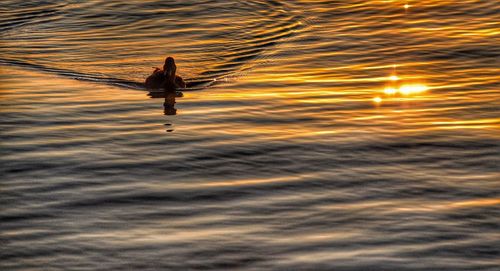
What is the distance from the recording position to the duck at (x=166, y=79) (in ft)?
68.6

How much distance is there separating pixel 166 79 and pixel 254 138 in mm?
3696

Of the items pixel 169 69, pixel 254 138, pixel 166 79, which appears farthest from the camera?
pixel 169 69

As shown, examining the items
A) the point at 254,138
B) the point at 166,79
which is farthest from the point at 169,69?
the point at 254,138

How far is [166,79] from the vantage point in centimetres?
2091

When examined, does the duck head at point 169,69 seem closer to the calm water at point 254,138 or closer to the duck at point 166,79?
the duck at point 166,79

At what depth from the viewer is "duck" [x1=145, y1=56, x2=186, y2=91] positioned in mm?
20906

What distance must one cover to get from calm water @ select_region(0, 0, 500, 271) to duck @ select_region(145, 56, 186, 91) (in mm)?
193

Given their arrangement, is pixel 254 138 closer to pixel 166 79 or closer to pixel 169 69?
pixel 166 79

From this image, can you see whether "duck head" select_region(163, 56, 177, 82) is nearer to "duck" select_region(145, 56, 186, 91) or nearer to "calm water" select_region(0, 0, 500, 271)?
"duck" select_region(145, 56, 186, 91)

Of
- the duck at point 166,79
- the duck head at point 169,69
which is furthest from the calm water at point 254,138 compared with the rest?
the duck head at point 169,69

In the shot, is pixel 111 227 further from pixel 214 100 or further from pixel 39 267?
pixel 214 100

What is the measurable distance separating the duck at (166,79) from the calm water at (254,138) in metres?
0.19

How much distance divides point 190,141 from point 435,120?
12.1 ft

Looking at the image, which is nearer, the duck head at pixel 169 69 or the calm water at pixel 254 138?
the calm water at pixel 254 138
